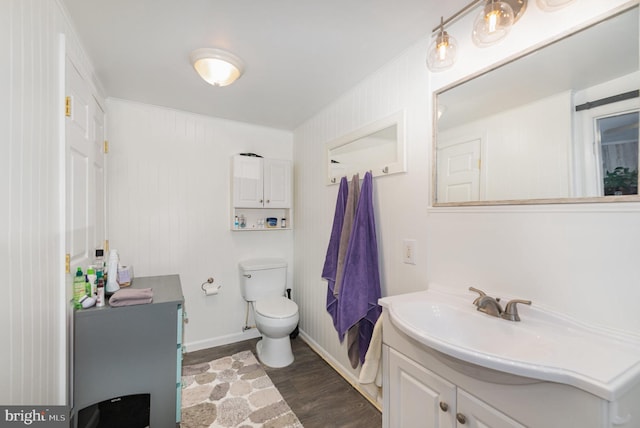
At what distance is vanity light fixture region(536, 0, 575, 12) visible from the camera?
0.92 meters

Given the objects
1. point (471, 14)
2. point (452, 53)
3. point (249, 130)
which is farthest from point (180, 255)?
point (471, 14)

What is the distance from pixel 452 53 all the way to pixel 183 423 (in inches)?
98.2

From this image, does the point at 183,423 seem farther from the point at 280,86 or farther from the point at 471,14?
the point at 471,14

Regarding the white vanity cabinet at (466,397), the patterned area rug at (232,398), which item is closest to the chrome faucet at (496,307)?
the white vanity cabinet at (466,397)

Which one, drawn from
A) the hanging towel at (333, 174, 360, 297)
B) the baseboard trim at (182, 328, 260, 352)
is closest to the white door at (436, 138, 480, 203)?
the hanging towel at (333, 174, 360, 297)

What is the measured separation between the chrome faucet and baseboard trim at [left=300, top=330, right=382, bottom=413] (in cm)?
112

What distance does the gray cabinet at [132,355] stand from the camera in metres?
1.38

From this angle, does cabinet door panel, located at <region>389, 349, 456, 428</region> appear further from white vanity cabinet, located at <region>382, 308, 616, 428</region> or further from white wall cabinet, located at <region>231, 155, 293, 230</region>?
white wall cabinet, located at <region>231, 155, 293, 230</region>

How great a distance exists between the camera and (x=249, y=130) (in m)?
2.83

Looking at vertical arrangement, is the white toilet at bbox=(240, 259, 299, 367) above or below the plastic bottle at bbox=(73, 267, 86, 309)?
below

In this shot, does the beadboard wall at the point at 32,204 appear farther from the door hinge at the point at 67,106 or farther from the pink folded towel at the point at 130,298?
the pink folded towel at the point at 130,298

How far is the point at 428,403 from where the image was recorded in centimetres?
103

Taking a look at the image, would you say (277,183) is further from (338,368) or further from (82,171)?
(338,368)

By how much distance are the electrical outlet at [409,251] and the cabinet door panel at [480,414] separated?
75 cm
